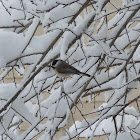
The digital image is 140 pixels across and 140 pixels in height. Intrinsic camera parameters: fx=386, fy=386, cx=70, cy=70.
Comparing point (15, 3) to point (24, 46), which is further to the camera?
point (15, 3)

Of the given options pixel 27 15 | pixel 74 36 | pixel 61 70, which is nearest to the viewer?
pixel 74 36

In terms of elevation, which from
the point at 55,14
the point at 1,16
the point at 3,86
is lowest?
the point at 3,86

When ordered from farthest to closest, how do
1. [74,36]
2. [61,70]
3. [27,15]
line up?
[27,15] < [61,70] < [74,36]

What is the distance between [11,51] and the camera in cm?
197

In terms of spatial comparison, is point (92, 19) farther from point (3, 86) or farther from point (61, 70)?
point (3, 86)

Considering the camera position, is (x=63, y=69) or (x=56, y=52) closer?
(x=56, y=52)

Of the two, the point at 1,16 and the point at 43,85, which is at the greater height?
the point at 1,16

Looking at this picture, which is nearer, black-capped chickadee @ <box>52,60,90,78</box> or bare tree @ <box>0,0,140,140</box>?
bare tree @ <box>0,0,140,140</box>

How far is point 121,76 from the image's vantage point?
2.44 meters

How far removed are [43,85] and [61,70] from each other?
281 mm

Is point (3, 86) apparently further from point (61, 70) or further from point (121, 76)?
point (121, 76)

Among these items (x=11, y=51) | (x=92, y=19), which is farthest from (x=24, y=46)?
(x=92, y=19)

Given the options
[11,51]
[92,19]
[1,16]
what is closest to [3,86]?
[11,51]

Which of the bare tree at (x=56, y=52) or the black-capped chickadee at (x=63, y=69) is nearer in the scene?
the bare tree at (x=56, y=52)
